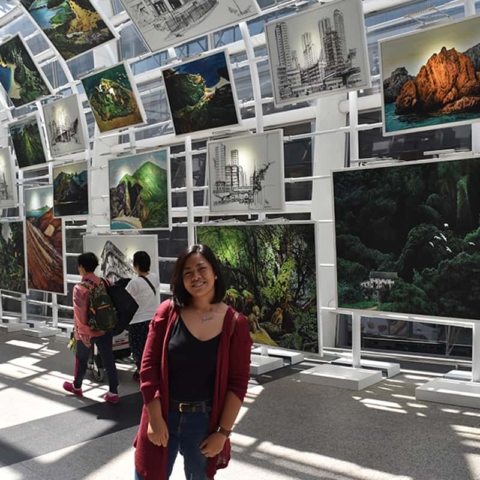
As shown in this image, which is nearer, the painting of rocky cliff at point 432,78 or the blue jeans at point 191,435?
the blue jeans at point 191,435

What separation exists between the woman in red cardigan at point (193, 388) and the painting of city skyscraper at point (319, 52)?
4.20 meters

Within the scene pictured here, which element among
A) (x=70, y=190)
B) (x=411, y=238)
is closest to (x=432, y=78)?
(x=411, y=238)

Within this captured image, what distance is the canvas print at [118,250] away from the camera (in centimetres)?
880

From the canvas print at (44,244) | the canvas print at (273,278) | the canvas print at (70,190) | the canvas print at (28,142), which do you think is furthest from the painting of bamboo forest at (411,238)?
the canvas print at (28,142)

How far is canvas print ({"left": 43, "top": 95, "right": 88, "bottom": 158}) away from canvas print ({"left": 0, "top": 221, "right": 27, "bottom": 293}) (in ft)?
5.85

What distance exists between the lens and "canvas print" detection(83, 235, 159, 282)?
880 cm

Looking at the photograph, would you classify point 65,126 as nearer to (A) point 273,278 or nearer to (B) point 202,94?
(B) point 202,94

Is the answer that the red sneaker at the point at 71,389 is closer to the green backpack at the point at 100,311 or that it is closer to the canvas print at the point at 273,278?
the green backpack at the point at 100,311

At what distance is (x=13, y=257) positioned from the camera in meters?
12.0

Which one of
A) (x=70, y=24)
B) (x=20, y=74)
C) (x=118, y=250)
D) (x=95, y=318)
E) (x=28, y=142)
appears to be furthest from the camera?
(x=28, y=142)

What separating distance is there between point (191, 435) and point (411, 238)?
3863 millimetres

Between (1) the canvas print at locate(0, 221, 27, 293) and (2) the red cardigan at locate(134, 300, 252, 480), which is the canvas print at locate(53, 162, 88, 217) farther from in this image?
(2) the red cardigan at locate(134, 300, 252, 480)

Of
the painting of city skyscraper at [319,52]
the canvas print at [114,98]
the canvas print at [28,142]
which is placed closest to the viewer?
the painting of city skyscraper at [319,52]

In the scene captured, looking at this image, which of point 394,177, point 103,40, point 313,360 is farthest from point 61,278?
point 394,177
